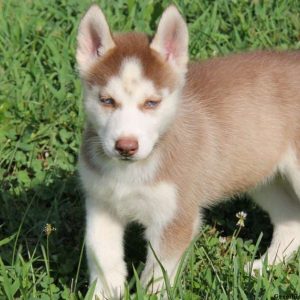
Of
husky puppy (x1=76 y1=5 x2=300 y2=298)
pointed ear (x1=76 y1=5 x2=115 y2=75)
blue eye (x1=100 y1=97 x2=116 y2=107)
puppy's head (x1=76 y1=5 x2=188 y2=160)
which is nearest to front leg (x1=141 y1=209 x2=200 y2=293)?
husky puppy (x1=76 y1=5 x2=300 y2=298)

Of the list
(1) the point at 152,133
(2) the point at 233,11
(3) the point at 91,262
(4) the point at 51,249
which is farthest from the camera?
(2) the point at 233,11

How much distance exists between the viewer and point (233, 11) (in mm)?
8383

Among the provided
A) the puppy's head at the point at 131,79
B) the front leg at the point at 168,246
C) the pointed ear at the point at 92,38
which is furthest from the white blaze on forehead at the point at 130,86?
the front leg at the point at 168,246

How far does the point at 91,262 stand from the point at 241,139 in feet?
4.23

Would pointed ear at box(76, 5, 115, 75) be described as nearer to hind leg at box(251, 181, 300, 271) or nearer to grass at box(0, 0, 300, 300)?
grass at box(0, 0, 300, 300)

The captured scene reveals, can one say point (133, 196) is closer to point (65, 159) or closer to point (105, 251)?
point (105, 251)

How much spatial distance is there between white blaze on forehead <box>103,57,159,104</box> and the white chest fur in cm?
60

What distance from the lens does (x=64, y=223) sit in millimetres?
6359

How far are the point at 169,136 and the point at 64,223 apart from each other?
58.2 inches

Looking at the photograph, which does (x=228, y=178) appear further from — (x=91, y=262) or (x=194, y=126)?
(x=91, y=262)

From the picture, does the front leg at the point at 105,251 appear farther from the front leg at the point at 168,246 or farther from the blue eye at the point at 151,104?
the blue eye at the point at 151,104

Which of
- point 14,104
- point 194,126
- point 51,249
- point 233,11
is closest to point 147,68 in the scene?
point 194,126

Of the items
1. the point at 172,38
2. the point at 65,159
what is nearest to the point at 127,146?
the point at 172,38

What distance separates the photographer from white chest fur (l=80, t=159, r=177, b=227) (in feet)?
16.9
